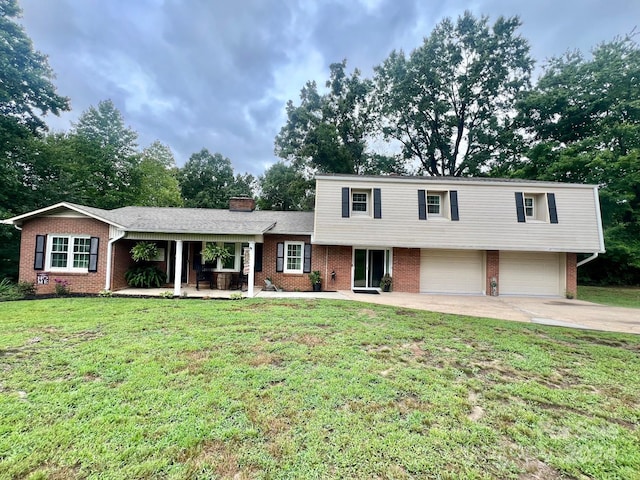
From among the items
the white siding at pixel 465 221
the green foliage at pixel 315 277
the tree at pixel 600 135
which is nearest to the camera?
the white siding at pixel 465 221

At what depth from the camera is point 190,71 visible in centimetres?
1742

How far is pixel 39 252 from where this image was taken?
1039cm

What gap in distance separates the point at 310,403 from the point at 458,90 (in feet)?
87.5

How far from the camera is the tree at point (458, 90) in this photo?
2119 cm

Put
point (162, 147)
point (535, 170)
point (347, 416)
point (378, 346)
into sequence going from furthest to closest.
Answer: point (162, 147)
point (535, 170)
point (378, 346)
point (347, 416)

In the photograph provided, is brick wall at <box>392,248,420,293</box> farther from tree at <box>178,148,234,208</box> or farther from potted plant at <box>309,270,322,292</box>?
tree at <box>178,148,234,208</box>

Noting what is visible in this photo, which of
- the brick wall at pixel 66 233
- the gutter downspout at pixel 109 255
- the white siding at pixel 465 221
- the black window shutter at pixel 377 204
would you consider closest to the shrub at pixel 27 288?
the brick wall at pixel 66 233

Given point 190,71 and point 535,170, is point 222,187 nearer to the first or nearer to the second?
point 190,71

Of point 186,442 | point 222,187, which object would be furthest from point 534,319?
point 222,187

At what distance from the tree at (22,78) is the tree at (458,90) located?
73.1ft

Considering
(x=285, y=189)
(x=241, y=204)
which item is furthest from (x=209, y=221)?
(x=285, y=189)

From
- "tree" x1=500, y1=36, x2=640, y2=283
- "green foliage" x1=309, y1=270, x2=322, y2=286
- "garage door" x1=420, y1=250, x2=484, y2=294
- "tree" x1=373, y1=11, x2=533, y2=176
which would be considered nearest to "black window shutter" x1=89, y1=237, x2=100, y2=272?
"green foliage" x1=309, y1=270, x2=322, y2=286

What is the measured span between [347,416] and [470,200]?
40.7 ft

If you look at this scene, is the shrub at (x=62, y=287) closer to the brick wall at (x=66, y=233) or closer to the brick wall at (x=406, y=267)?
the brick wall at (x=66, y=233)
